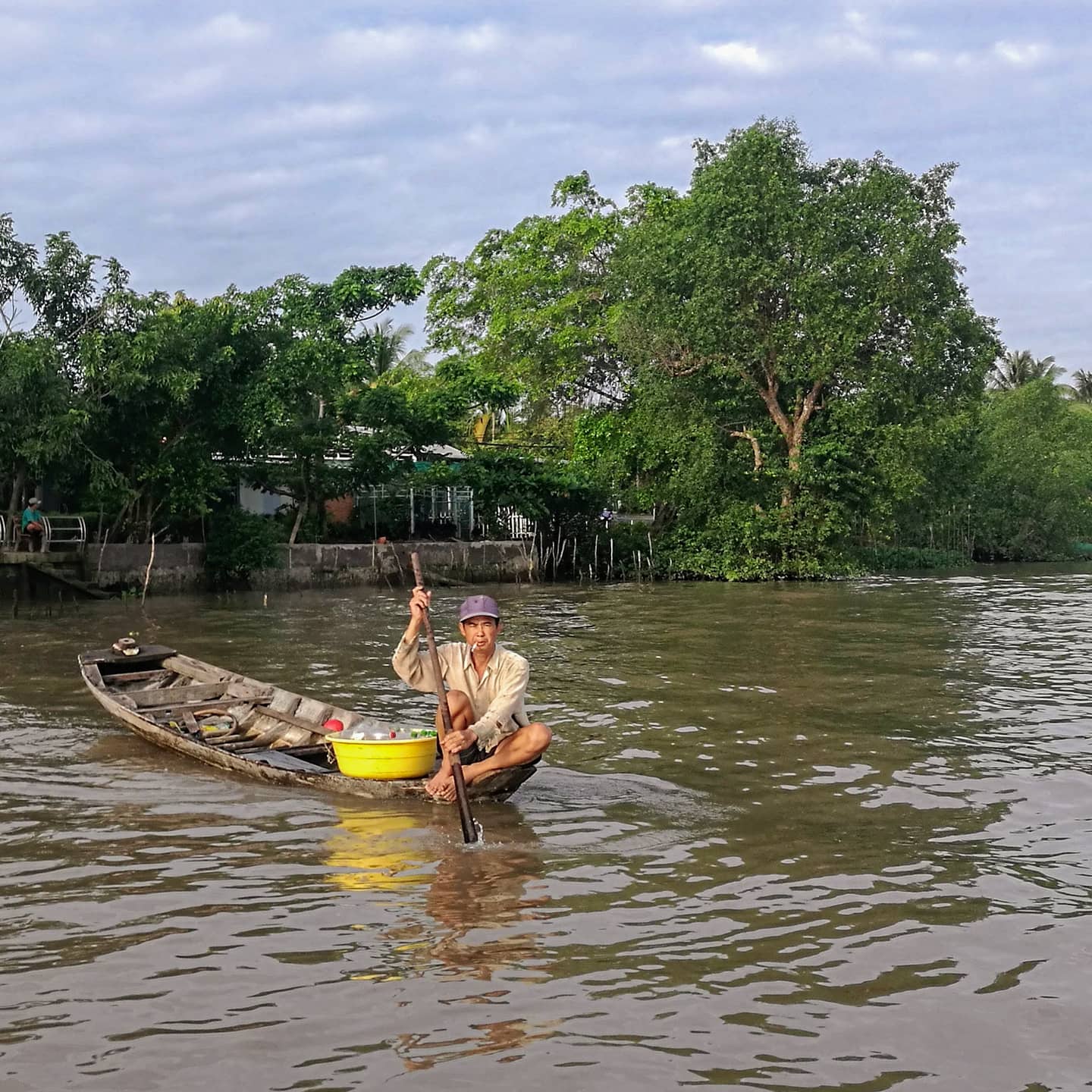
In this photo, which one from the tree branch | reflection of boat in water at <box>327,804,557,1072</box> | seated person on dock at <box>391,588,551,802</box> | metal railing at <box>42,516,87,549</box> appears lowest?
reflection of boat in water at <box>327,804,557,1072</box>

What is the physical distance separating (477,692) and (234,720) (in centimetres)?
312

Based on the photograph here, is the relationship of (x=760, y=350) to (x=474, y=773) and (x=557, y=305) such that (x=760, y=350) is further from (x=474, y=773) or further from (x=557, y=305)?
(x=474, y=773)

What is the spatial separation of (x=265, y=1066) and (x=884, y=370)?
28.4m

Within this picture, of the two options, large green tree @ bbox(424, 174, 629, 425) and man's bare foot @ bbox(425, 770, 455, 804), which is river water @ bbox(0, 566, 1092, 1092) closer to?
man's bare foot @ bbox(425, 770, 455, 804)

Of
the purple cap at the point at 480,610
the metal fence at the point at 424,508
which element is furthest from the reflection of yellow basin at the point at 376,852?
the metal fence at the point at 424,508

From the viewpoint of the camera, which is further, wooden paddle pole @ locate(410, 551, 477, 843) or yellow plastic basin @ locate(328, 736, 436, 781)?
yellow plastic basin @ locate(328, 736, 436, 781)

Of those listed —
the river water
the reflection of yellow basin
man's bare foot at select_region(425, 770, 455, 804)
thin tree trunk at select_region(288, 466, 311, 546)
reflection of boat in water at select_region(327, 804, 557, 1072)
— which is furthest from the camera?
thin tree trunk at select_region(288, 466, 311, 546)

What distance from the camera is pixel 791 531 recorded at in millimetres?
31297

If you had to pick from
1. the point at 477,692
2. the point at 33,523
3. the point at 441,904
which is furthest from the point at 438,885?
the point at 33,523

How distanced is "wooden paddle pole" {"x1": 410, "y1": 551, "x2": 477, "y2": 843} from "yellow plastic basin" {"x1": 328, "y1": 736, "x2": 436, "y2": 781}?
27cm

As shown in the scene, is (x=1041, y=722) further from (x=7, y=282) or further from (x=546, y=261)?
(x=546, y=261)

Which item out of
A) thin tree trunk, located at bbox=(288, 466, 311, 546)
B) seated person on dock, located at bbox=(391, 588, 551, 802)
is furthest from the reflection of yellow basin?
thin tree trunk, located at bbox=(288, 466, 311, 546)

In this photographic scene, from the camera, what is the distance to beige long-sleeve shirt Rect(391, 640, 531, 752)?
6949 mm

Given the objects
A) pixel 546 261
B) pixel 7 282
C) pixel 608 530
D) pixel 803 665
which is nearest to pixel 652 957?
pixel 803 665
